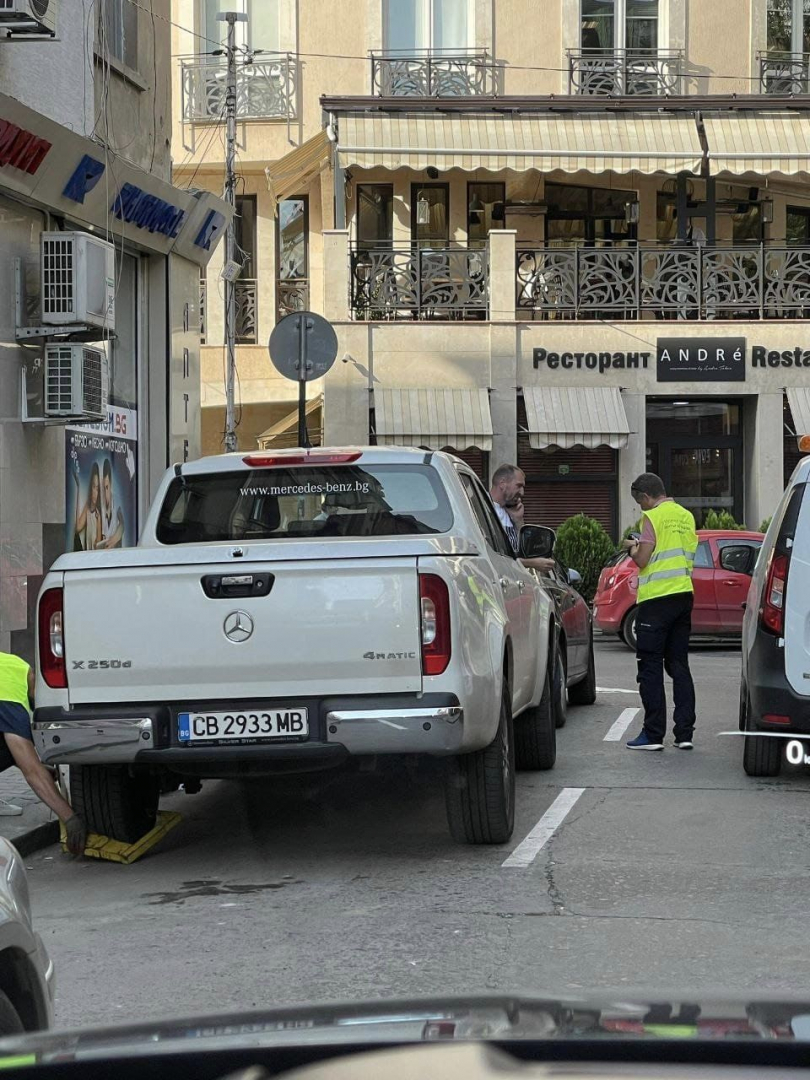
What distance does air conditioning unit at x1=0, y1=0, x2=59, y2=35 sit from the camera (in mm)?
11094

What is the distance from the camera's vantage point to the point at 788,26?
29297 mm

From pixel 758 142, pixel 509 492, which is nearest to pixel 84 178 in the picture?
pixel 509 492

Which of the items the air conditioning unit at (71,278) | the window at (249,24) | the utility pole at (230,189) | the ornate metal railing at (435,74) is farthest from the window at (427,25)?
the air conditioning unit at (71,278)

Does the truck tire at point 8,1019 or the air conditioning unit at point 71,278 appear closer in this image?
the truck tire at point 8,1019

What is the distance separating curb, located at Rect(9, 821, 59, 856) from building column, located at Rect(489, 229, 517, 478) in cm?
1895

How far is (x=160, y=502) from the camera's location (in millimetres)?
8719

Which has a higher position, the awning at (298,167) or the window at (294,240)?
the awning at (298,167)

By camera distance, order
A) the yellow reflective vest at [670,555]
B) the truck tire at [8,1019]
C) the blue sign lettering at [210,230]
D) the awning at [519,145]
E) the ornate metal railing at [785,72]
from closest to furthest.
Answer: the truck tire at [8,1019], the yellow reflective vest at [670,555], the blue sign lettering at [210,230], the awning at [519,145], the ornate metal railing at [785,72]

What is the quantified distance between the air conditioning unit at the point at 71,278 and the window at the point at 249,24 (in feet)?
58.0

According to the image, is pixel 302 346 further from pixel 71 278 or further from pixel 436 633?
pixel 436 633

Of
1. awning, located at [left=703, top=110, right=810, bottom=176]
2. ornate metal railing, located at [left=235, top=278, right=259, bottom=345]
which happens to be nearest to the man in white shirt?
awning, located at [left=703, top=110, right=810, bottom=176]

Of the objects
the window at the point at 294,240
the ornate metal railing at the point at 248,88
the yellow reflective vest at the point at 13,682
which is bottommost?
the yellow reflective vest at the point at 13,682

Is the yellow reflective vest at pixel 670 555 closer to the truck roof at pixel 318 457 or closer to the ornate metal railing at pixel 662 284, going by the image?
the truck roof at pixel 318 457

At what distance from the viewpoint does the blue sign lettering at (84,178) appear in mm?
13422
